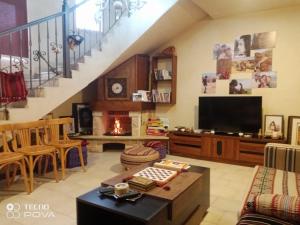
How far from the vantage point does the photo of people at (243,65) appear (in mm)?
4254

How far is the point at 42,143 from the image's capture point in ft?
11.5

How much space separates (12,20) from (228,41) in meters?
4.01

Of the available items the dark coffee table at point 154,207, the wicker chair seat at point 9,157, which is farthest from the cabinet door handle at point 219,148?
the wicker chair seat at point 9,157

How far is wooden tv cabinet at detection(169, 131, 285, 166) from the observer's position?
154 inches

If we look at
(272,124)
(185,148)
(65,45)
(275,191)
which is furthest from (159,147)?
(275,191)

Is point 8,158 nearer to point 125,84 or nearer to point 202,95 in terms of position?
point 125,84

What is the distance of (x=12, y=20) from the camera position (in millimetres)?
4812

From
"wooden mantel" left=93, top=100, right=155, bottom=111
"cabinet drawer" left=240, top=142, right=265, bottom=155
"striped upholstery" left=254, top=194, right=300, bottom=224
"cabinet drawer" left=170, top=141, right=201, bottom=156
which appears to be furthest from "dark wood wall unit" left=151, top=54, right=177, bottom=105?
"striped upholstery" left=254, top=194, right=300, bottom=224

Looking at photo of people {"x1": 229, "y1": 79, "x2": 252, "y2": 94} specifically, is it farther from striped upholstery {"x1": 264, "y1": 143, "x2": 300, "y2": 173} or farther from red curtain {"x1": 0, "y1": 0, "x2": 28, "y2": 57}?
red curtain {"x1": 0, "y1": 0, "x2": 28, "y2": 57}

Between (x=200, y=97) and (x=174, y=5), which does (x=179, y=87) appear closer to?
(x=200, y=97)

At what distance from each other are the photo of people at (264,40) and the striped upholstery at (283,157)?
207cm

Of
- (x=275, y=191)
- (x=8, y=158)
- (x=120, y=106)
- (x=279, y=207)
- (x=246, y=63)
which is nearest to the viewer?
(x=279, y=207)

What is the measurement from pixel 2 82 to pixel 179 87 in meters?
3.03

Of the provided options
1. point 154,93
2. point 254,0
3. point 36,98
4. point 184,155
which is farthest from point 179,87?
point 36,98
